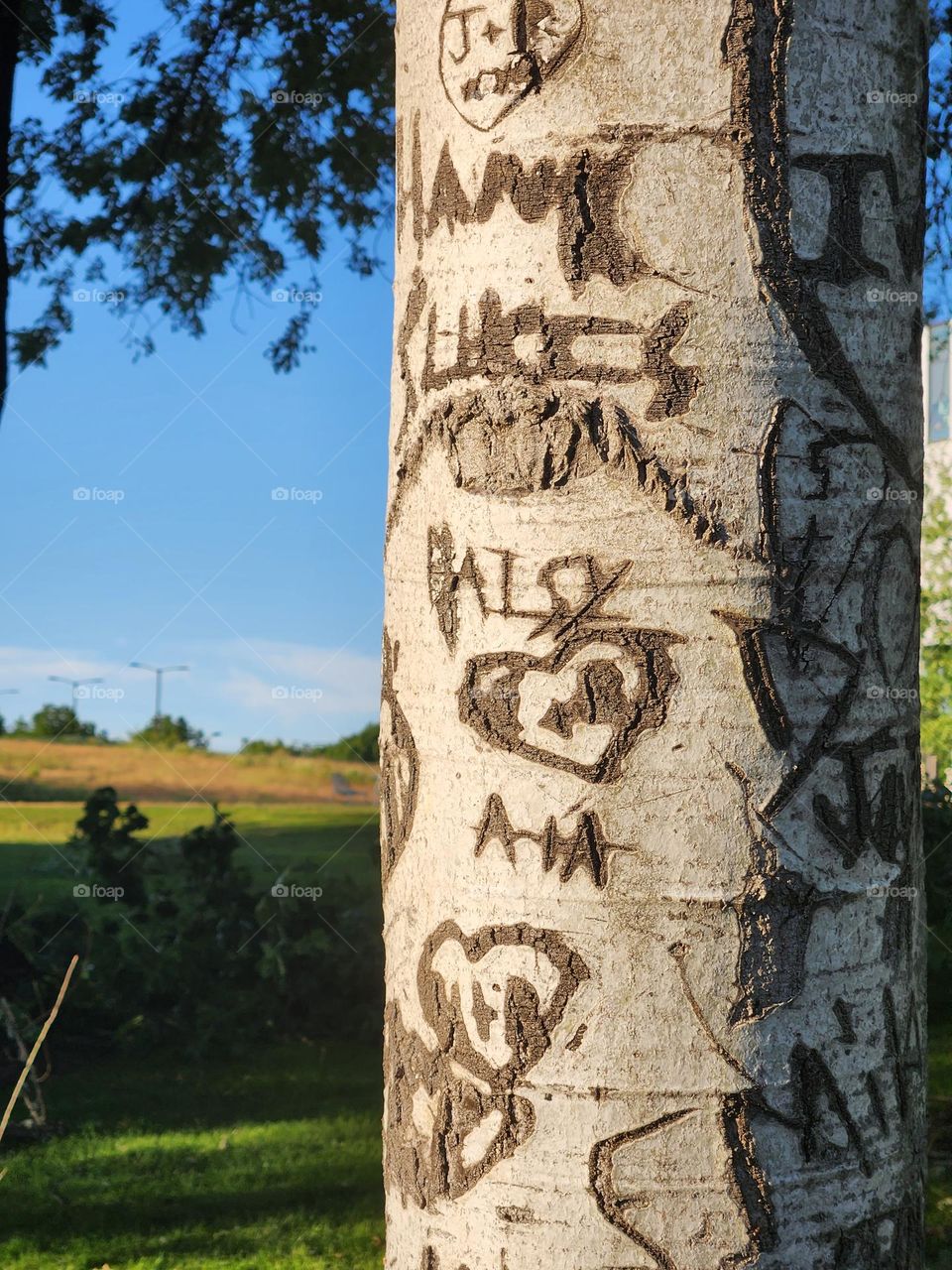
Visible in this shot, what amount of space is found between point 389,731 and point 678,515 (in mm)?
379

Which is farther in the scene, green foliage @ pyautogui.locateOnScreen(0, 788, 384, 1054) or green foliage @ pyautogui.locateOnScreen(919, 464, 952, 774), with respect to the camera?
green foliage @ pyautogui.locateOnScreen(919, 464, 952, 774)

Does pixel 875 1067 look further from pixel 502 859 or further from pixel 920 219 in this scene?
pixel 920 219

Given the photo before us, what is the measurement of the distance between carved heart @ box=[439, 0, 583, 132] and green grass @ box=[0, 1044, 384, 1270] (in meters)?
3.73

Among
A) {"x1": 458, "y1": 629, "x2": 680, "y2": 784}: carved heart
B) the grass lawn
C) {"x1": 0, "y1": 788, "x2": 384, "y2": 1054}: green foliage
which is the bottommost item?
the grass lawn

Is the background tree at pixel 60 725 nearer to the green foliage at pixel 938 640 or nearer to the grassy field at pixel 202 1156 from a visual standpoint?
the grassy field at pixel 202 1156

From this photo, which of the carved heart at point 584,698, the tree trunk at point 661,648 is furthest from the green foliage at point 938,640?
the carved heart at point 584,698

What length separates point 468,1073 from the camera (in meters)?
1.12

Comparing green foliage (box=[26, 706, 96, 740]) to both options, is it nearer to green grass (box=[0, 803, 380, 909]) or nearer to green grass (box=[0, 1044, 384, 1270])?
green grass (box=[0, 803, 380, 909])

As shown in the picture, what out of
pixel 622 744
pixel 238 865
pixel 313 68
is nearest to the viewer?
pixel 622 744

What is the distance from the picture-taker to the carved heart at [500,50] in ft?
3.59

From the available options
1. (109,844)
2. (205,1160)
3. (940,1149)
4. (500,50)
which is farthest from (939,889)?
(500,50)

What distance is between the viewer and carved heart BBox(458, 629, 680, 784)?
106 cm

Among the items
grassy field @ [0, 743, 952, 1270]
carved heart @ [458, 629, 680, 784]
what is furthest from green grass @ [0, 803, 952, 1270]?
carved heart @ [458, 629, 680, 784]

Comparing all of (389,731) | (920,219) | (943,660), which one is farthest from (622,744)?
(943,660)
